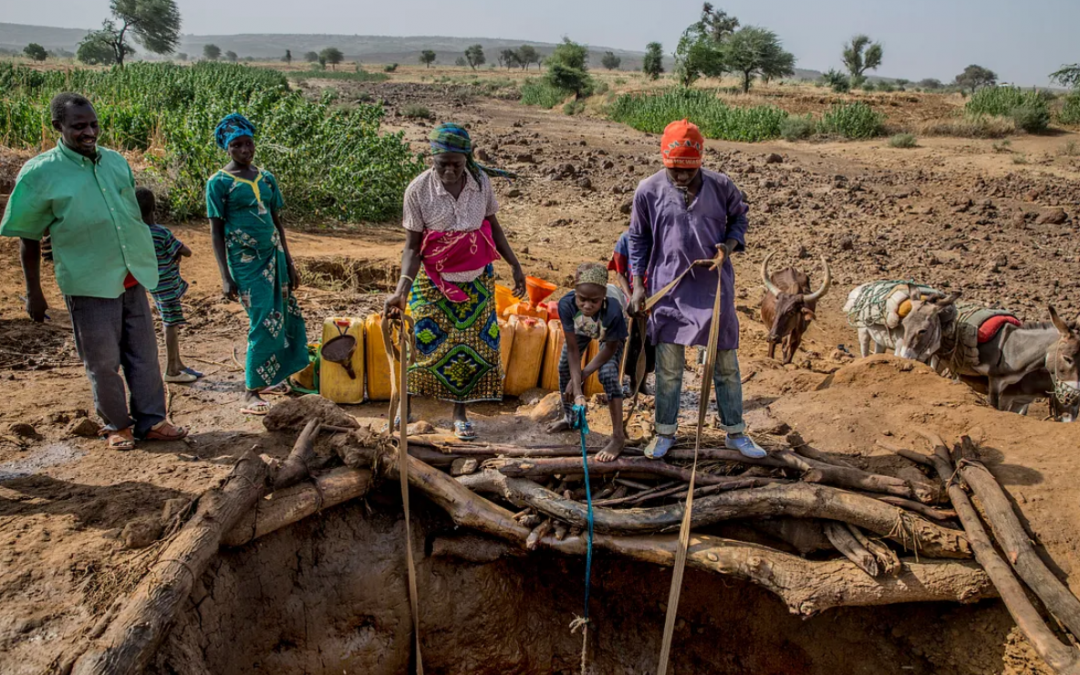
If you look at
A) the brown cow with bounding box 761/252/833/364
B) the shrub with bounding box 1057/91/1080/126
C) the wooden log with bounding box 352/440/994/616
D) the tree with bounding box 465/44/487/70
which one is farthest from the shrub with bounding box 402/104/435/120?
the tree with bounding box 465/44/487/70

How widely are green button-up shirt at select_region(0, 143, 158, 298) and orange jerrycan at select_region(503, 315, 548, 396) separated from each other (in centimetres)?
232

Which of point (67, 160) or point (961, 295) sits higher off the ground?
point (67, 160)

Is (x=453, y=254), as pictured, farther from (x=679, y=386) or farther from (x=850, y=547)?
(x=850, y=547)

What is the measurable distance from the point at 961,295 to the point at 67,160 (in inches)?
349

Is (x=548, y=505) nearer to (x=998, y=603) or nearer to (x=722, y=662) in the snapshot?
(x=722, y=662)

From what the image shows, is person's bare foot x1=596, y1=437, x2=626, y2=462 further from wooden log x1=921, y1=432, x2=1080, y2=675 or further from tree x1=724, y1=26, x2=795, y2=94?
tree x1=724, y1=26, x2=795, y2=94

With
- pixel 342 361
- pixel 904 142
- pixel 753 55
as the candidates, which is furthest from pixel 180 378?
pixel 753 55

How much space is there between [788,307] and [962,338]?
1376 mm

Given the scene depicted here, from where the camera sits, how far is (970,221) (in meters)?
11.2

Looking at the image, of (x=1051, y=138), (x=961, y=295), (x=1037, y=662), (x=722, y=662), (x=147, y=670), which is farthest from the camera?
(x=1051, y=138)

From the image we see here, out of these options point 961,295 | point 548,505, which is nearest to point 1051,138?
point 961,295

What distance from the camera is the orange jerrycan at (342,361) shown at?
4.99 m

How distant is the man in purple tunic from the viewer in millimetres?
3570

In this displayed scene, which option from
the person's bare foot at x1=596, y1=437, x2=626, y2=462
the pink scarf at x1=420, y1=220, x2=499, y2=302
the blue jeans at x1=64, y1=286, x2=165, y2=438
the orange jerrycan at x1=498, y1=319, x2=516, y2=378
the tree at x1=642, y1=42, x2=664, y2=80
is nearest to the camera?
the blue jeans at x1=64, y1=286, x2=165, y2=438
